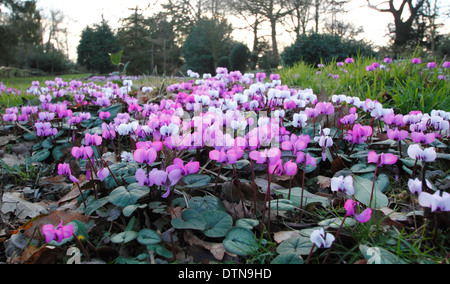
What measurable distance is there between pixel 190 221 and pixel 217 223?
118mm

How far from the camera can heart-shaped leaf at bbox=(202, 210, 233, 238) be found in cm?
120

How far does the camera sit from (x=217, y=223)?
49.3 inches

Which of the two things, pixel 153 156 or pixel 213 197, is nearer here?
pixel 153 156

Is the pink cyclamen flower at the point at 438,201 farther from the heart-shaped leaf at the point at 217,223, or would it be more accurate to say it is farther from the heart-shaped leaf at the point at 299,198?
the heart-shaped leaf at the point at 217,223

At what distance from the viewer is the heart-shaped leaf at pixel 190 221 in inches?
45.3

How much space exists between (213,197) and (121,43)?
91.2 ft

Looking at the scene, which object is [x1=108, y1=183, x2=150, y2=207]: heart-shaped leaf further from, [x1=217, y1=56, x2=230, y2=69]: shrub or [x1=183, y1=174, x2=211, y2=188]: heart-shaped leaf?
[x1=217, y1=56, x2=230, y2=69]: shrub

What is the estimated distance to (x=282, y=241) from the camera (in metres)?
1.20

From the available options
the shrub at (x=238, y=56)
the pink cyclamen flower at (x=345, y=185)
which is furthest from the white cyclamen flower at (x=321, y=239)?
the shrub at (x=238, y=56)

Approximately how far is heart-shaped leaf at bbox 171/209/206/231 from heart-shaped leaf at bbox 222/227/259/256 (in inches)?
4.2

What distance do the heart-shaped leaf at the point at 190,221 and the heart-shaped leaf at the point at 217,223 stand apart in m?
0.05

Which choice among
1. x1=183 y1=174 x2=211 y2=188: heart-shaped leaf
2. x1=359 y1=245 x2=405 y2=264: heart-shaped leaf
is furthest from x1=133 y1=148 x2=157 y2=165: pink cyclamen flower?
x1=359 y1=245 x2=405 y2=264: heart-shaped leaf
